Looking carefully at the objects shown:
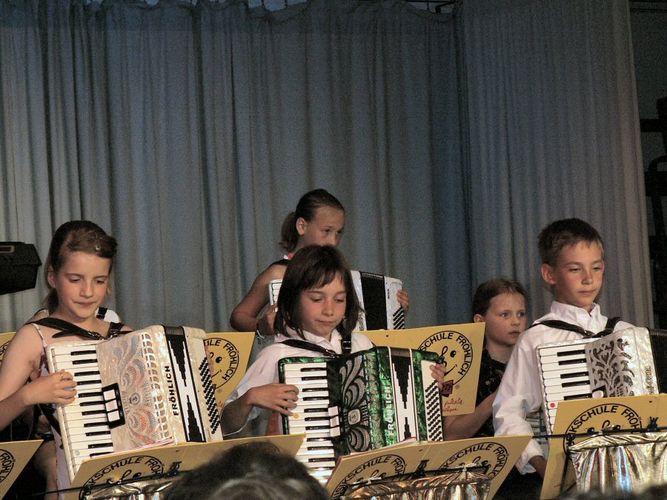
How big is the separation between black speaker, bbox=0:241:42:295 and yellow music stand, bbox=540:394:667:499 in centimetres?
221

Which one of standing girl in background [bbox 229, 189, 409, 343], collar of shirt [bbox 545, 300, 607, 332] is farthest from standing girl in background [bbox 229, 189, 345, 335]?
collar of shirt [bbox 545, 300, 607, 332]

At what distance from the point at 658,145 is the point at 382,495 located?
4.27 m

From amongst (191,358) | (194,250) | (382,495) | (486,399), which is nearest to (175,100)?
(194,250)

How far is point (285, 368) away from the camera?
3.36 meters

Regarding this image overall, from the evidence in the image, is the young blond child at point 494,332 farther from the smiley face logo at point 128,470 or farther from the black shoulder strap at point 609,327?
the smiley face logo at point 128,470

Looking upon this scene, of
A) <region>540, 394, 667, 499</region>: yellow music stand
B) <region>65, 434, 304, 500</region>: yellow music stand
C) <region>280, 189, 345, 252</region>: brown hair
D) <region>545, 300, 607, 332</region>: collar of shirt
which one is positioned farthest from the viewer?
<region>280, 189, 345, 252</region>: brown hair

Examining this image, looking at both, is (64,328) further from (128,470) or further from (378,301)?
(378,301)

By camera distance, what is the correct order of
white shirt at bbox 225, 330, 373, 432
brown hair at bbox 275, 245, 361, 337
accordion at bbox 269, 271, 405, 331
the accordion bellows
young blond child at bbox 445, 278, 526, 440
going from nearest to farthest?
1. the accordion bellows
2. white shirt at bbox 225, 330, 373, 432
3. brown hair at bbox 275, 245, 361, 337
4. young blond child at bbox 445, 278, 526, 440
5. accordion at bbox 269, 271, 405, 331

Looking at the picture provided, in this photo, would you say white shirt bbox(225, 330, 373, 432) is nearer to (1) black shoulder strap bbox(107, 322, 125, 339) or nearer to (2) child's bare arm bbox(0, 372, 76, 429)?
(1) black shoulder strap bbox(107, 322, 125, 339)

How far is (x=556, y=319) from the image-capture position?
13.0 feet

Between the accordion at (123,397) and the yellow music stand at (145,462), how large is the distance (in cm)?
10

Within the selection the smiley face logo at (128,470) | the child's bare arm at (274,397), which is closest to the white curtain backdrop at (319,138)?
the child's bare arm at (274,397)

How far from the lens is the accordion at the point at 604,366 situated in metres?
3.46

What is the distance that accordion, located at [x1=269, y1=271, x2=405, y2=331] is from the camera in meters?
4.77
